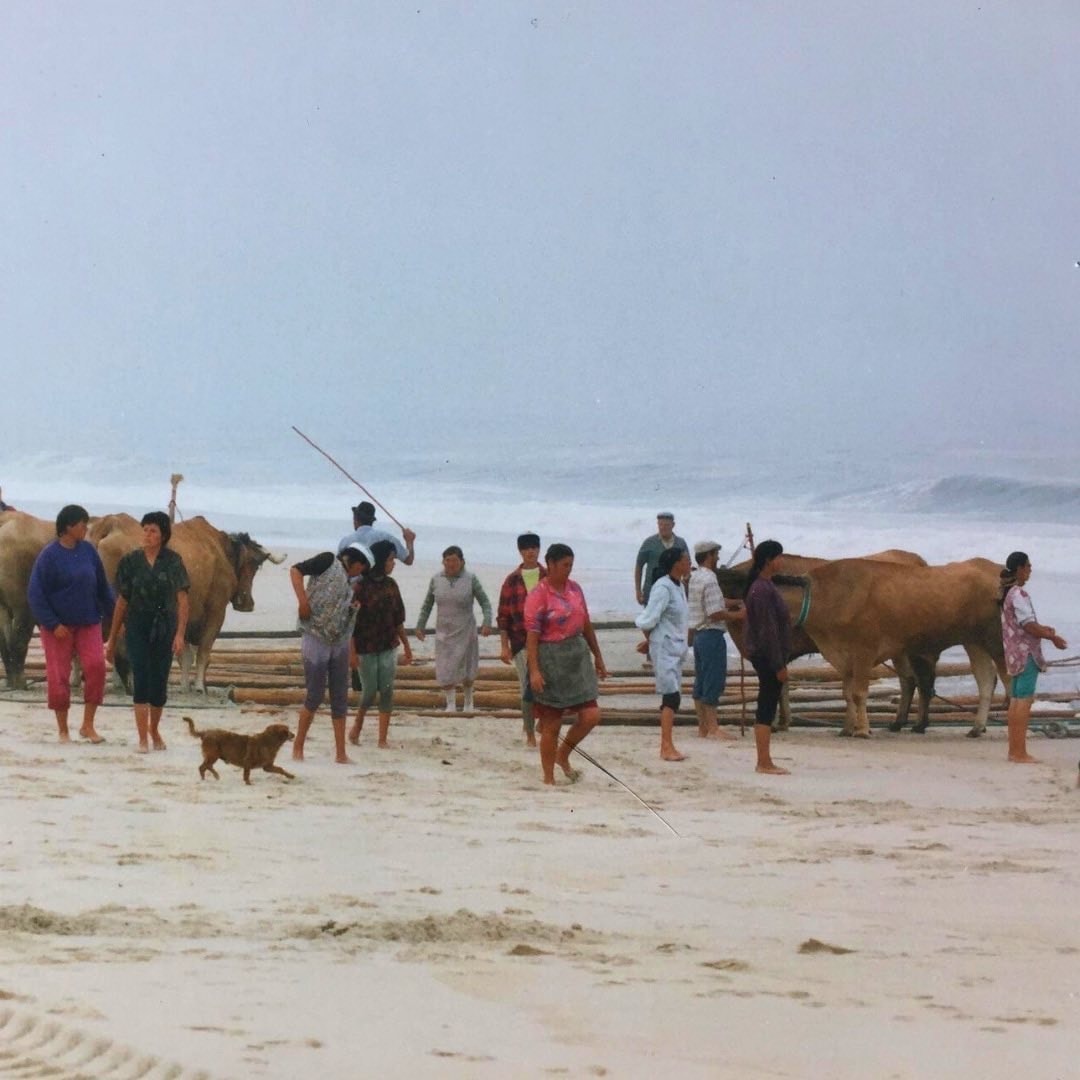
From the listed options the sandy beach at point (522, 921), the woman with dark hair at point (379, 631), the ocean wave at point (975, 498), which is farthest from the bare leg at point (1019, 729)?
the ocean wave at point (975, 498)

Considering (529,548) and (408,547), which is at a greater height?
(408,547)

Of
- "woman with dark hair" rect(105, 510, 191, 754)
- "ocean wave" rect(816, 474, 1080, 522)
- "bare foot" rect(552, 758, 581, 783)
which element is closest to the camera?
"bare foot" rect(552, 758, 581, 783)

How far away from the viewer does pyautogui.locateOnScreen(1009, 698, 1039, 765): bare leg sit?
42.7 feet

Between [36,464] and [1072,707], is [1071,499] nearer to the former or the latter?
[1072,707]

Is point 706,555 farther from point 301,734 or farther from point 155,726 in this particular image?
point 155,726

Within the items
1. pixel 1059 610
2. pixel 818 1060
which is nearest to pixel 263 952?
pixel 818 1060

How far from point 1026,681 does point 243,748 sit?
528cm

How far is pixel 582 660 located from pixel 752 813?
151cm

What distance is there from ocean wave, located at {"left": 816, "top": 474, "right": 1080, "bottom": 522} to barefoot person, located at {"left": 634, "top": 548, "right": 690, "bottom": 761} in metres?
46.3

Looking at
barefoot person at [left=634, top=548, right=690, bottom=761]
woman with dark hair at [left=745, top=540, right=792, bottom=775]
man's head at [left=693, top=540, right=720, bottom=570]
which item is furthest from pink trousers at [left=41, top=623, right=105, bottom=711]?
man's head at [left=693, top=540, right=720, bottom=570]

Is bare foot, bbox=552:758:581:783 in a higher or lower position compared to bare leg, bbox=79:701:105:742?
lower

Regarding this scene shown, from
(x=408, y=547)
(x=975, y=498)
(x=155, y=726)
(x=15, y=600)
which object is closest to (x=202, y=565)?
→ (x=15, y=600)

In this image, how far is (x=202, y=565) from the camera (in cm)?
1644

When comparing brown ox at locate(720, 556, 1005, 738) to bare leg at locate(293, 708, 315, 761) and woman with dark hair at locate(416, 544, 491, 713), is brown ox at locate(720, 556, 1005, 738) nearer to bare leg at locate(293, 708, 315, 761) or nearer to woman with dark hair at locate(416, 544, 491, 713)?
woman with dark hair at locate(416, 544, 491, 713)
